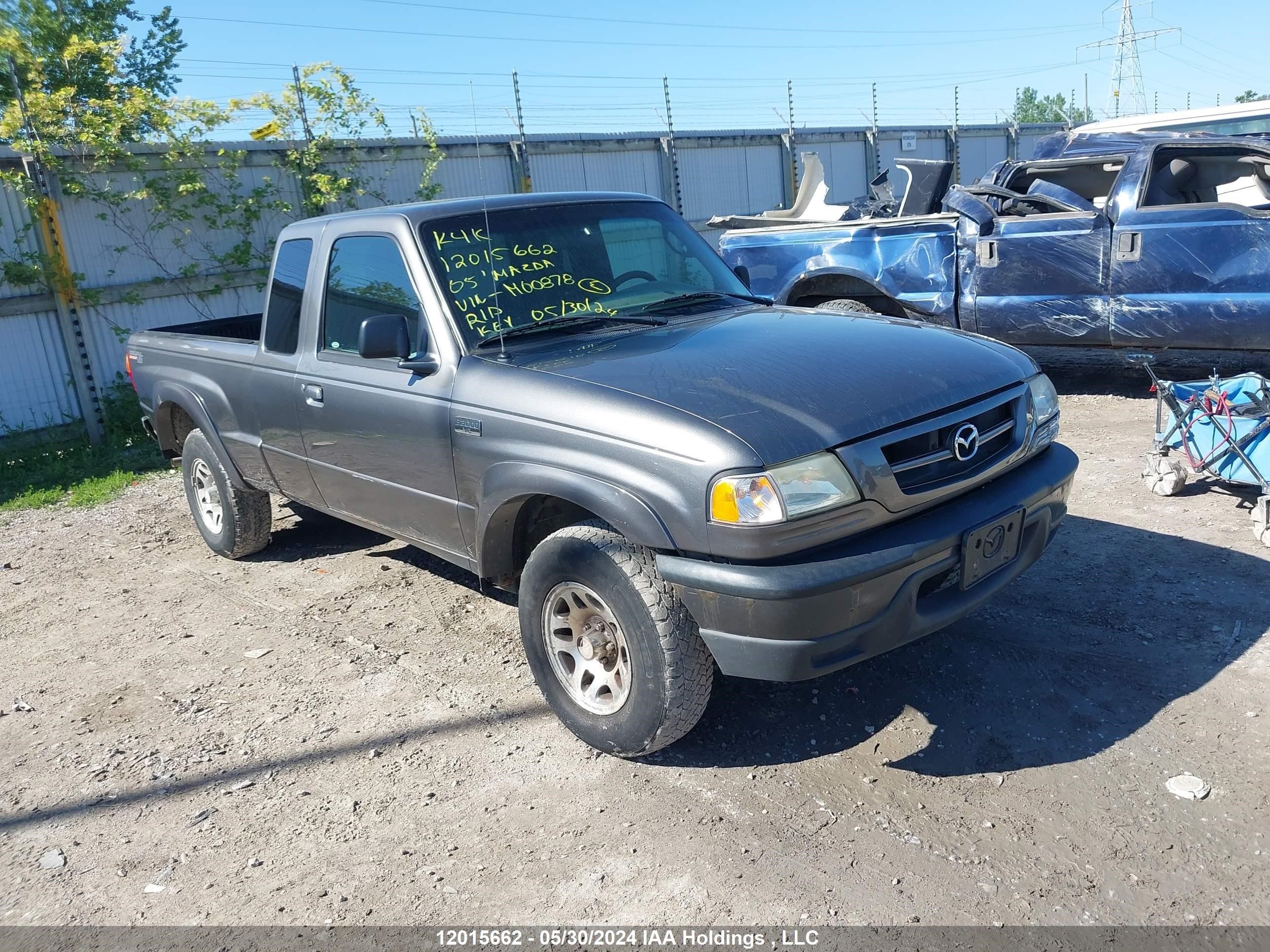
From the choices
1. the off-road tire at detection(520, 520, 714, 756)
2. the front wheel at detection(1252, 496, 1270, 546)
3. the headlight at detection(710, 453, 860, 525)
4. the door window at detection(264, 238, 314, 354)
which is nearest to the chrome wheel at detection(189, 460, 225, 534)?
the door window at detection(264, 238, 314, 354)

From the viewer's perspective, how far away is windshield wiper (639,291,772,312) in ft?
13.9

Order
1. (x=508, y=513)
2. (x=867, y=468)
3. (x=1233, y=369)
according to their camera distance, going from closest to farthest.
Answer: (x=867, y=468)
(x=508, y=513)
(x=1233, y=369)

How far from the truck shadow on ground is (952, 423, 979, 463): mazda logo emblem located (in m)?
0.97

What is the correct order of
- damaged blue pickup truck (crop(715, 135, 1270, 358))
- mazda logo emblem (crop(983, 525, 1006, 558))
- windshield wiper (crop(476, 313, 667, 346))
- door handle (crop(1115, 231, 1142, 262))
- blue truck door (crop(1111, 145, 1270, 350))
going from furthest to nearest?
door handle (crop(1115, 231, 1142, 262)) → damaged blue pickup truck (crop(715, 135, 1270, 358)) → blue truck door (crop(1111, 145, 1270, 350)) → windshield wiper (crop(476, 313, 667, 346)) → mazda logo emblem (crop(983, 525, 1006, 558))

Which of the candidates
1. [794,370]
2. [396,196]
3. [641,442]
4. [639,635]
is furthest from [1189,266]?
[396,196]

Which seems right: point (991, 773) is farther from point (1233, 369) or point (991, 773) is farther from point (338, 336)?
point (1233, 369)

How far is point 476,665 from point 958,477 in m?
2.19

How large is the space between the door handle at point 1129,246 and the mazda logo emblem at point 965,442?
460 centimetres

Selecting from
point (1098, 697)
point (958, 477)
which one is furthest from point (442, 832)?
point (1098, 697)

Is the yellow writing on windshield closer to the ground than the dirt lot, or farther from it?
farther from it

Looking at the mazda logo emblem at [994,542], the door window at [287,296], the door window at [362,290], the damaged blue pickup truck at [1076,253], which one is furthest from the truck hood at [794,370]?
the damaged blue pickup truck at [1076,253]

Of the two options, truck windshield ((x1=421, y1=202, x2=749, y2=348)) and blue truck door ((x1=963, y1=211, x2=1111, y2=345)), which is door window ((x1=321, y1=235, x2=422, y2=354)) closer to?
truck windshield ((x1=421, y1=202, x2=749, y2=348))

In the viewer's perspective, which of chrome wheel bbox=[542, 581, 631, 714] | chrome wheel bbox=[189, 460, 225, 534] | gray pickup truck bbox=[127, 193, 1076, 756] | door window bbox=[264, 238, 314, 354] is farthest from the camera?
chrome wheel bbox=[189, 460, 225, 534]

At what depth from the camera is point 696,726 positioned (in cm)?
369
